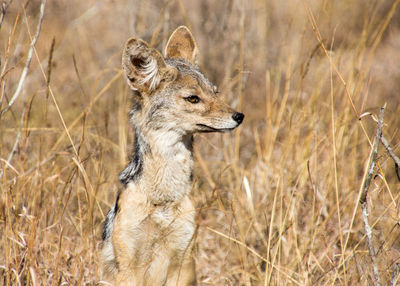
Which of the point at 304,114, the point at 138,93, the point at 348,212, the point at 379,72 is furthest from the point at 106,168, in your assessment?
the point at 379,72

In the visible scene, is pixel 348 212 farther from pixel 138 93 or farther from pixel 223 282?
pixel 138 93

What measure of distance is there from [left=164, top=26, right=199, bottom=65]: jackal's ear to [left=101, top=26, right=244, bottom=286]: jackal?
1.78 ft

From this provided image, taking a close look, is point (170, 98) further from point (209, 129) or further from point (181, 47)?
point (181, 47)

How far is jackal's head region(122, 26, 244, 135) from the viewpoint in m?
3.64

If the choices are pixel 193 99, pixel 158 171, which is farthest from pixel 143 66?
pixel 158 171

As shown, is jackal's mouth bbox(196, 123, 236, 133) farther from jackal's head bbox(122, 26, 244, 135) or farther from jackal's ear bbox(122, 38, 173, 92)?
jackal's ear bbox(122, 38, 173, 92)

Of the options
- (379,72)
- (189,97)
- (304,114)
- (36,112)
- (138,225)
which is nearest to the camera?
(138,225)

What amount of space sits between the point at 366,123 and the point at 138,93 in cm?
286

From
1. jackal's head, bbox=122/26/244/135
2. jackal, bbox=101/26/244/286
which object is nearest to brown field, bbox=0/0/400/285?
jackal, bbox=101/26/244/286

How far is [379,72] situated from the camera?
8.00m

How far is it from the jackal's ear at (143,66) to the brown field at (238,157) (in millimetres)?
452

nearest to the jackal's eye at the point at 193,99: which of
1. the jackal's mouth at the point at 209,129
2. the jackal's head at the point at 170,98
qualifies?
the jackal's head at the point at 170,98

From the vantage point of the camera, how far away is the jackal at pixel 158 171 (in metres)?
3.54

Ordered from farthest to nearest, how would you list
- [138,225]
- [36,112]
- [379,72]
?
[379,72] → [36,112] → [138,225]
